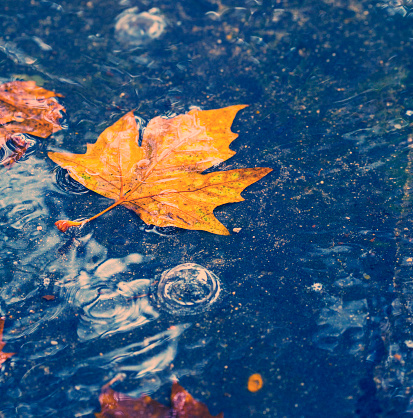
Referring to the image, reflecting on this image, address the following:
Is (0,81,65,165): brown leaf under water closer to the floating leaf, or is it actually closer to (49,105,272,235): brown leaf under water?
(49,105,272,235): brown leaf under water

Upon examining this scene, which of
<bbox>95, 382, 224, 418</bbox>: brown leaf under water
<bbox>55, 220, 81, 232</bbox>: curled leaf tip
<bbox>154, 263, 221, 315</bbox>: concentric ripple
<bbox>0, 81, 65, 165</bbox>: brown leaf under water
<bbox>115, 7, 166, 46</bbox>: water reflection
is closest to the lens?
<bbox>95, 382, 224, 418</bbox>: brown leaf under water

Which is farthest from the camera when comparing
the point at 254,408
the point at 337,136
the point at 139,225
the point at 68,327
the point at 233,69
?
the point at 233,69

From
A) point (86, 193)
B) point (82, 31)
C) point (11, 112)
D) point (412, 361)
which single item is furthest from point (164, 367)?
point (82, 31)

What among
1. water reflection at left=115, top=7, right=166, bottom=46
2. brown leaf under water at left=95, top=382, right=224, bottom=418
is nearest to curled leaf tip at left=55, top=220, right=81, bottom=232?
brown leaf under water at left=95, top=382, right=224, bottom=418

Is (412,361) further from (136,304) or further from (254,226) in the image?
(136,304)

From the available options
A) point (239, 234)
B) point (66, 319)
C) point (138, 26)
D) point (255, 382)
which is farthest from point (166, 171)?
point (138, 26)

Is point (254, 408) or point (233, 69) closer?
point (254, 408)
